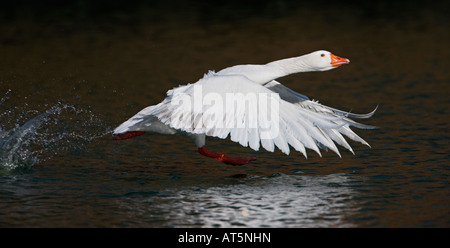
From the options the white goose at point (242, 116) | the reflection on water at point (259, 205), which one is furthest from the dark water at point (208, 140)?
the white goose at point (242, 116)

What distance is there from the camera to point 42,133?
46.8 feet

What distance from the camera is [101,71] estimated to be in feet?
70.5

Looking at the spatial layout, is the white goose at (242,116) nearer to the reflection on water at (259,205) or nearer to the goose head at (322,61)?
the reflection on water at (259,205)

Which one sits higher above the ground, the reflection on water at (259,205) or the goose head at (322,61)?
the goose head at (322,61)

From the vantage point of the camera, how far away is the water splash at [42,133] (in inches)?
480

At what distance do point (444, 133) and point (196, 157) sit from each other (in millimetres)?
4631

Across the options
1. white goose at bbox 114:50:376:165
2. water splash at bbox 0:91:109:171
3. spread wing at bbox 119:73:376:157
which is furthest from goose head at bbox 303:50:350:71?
water splash at bbox 0:91:109:171

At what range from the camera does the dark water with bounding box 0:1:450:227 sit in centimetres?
1014

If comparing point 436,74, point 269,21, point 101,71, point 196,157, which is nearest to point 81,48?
point 101,71

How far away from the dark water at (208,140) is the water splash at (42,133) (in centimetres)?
4

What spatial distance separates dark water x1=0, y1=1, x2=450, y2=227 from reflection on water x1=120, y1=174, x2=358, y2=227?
3 centimetres

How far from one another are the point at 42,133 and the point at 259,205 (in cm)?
566

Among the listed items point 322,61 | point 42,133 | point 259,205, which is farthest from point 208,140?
point 259,205

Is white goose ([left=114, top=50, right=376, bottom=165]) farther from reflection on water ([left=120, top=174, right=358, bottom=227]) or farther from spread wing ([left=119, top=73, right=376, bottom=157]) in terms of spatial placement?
reflection on water ([left=120, top=174, right=358, bottom=227])
